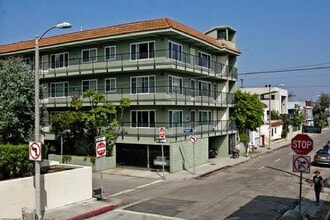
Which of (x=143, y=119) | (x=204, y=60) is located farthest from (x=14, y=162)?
(x=204, y=60)

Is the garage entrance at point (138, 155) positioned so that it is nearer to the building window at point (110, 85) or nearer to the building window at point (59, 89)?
the building window at point (110, 85)

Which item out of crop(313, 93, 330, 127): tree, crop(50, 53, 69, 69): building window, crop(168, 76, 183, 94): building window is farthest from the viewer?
crop(313, 93, 330, 127): tree

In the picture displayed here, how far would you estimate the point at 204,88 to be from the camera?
1534 inches

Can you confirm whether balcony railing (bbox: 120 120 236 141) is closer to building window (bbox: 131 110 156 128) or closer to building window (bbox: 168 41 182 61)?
building window (bbox: 131 110 156 128)

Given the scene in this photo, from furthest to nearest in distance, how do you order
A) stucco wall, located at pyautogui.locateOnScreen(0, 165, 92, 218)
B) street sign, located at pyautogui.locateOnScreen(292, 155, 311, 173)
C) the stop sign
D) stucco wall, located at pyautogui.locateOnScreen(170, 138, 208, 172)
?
stucco wall, located at pyautogui.locateOnScreen(170, 138, 208, 172) < stucco wall, located at pyautogui.locateOnScreen(0, 165, 92, 218) < street sign, located at pyautogui.locateOnScreen(292, 155, 311, 173) < the stop sign

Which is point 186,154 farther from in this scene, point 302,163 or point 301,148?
point 301,148

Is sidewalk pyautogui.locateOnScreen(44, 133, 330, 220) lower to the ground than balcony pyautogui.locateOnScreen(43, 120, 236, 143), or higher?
lower

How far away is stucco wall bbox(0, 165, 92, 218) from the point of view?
15.6 meters

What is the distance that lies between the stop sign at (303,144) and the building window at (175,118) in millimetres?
18763

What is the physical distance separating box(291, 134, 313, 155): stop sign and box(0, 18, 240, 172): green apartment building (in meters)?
15.1

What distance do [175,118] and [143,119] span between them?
258cm

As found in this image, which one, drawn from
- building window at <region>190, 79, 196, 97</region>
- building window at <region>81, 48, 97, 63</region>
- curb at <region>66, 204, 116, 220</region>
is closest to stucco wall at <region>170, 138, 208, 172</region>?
building window at <region>190, 79, 196, 97</region>

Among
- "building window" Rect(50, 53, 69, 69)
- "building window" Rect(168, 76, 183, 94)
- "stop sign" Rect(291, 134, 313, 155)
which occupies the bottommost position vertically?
"stop sign" Rect(291, 134, 313, 155)

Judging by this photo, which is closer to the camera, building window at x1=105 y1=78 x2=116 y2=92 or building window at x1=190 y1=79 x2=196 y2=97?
building window at x1=105 y1=78 x2=116 y2=92
